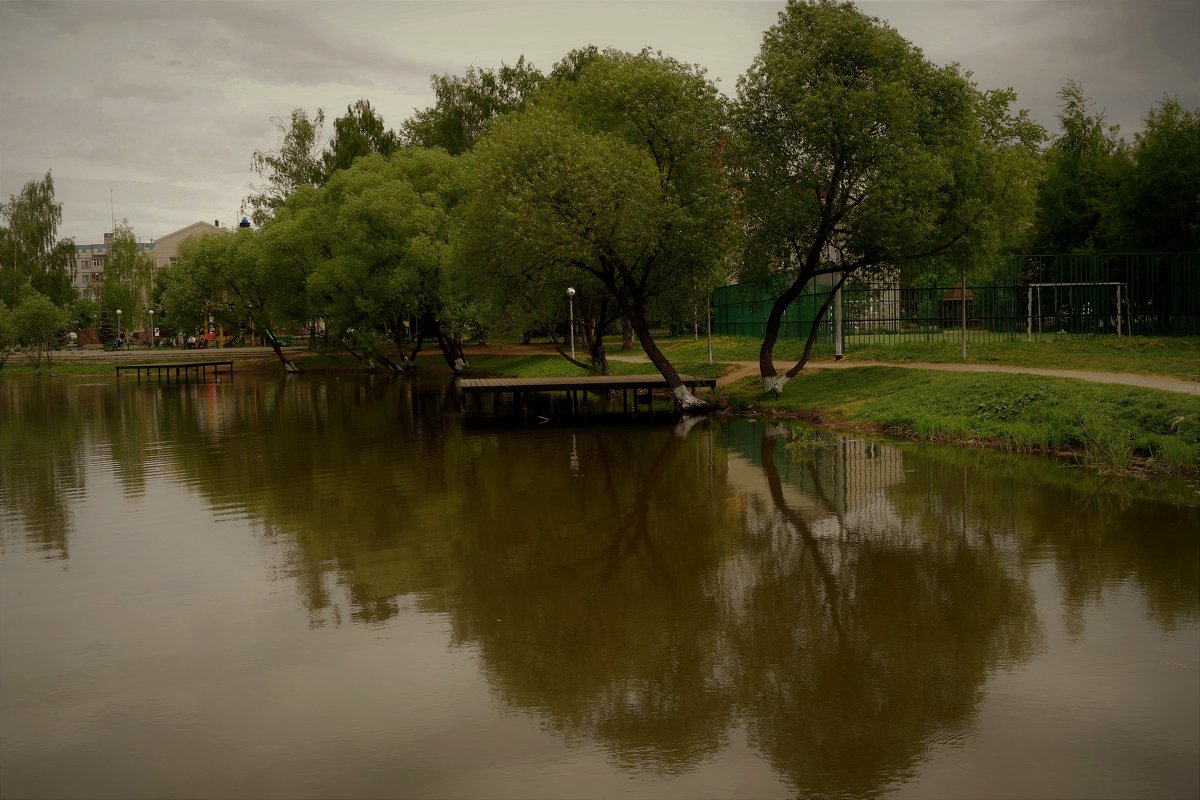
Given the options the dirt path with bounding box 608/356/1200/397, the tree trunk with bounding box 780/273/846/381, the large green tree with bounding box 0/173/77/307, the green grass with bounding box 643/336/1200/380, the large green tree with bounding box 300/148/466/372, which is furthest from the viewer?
the large green tree with bounding box 0/173/77/307

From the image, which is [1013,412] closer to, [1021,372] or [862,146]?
[1021,372]

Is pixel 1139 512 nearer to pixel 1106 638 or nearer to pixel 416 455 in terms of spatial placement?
pixel 1106 638

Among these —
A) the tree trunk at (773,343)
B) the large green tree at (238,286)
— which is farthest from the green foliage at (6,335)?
the tree trunk at (773,343)

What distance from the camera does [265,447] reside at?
20.4 m

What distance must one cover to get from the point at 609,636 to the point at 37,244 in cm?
7489

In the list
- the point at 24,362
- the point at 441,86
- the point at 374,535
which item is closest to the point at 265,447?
the point at 374,535

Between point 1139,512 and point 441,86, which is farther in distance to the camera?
point 441,86

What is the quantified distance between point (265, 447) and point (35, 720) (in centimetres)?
1412

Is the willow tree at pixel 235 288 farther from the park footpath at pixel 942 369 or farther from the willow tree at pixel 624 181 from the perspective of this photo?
the willow tree at pixel 624 181

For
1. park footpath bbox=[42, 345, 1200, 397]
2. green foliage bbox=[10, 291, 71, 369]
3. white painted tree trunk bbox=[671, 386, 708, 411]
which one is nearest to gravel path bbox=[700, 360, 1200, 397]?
park footpath bbox=[42, 345, 1200, 397]

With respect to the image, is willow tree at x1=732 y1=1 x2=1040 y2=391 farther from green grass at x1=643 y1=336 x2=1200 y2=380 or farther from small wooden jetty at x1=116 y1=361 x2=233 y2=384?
small wooden jetty at x1=116 y1=361 x2=233 y2=384

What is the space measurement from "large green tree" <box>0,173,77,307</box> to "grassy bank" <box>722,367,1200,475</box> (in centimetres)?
6204

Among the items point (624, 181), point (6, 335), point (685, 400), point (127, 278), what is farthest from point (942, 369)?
point (127, 278)

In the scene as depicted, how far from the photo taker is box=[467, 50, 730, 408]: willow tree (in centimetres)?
2205
